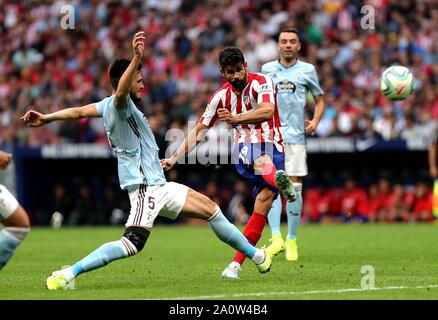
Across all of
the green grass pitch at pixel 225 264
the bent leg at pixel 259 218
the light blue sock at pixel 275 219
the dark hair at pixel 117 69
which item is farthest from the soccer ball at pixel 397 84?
the dark hair at pixel 117 69

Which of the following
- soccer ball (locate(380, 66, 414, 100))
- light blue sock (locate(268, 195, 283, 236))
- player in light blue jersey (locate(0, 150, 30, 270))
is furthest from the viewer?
soccer ball (locate(380, 66, 414, 100))

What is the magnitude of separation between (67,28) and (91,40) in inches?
30.0

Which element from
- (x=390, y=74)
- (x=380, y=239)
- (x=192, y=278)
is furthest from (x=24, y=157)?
(x=192, y=278)

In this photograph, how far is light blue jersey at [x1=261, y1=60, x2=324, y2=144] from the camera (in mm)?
13195

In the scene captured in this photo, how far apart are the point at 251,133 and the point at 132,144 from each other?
205 centimetres

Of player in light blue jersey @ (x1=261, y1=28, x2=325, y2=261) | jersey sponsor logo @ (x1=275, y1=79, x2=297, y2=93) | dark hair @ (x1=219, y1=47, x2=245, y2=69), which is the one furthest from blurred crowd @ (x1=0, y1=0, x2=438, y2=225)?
dark hair @ (x1=219, y1=47, x2=245, y2=69)

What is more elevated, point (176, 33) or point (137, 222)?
point (176, 33)

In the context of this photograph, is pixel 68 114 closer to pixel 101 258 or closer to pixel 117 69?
pixel 117 69

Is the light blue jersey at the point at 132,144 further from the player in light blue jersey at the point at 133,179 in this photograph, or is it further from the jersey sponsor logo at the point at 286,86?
the jersey sponsor logo at the point at 286,86

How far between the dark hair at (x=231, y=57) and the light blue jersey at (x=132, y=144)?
1253 mm

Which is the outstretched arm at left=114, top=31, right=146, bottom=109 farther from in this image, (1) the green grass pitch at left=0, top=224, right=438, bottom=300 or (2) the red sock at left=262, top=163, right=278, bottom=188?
(2) the red sock at left=262, top=163, right=278, bottom=188

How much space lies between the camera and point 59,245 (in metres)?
16.2

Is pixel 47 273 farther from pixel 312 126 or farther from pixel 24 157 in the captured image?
pixel 24 157

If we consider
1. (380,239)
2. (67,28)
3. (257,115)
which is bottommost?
(380,239)
